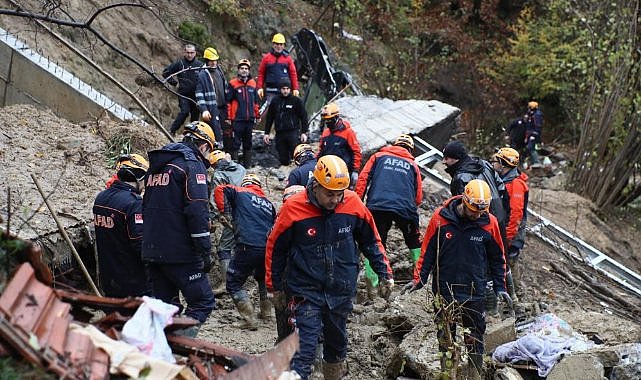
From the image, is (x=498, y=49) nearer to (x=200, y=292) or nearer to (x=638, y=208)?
(x=638, y=208)

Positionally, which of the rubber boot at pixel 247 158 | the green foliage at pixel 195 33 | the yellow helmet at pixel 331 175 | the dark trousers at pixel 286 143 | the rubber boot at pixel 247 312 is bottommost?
the rubber boot at pixel 247 312

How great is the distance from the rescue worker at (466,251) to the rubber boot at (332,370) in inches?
35.2

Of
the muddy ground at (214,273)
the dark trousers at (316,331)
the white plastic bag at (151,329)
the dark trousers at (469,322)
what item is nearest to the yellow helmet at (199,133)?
the muddy ground at (214,273)

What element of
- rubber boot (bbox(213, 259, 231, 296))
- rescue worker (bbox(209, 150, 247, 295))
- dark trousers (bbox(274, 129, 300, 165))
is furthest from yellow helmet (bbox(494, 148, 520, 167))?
dark trousers (bbox(274, 129, 300, 165))

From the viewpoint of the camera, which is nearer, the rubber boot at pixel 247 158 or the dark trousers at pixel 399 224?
the dark trousers at pixel 399 224

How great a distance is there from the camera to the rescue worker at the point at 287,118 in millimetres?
12094

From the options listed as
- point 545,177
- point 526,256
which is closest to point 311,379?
point 526,256

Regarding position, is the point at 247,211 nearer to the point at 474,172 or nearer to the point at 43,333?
the point at 474,172

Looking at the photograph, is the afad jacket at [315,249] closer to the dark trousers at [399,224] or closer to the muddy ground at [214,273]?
the muddy ground at [214,273]

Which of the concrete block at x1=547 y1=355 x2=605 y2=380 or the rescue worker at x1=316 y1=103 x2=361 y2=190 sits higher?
the rescue worker at x1=316 y1=103 x2=361 y2=190

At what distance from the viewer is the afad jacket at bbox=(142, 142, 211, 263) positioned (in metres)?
6.29

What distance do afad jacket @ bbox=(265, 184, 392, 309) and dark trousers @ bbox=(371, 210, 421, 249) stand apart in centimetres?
233

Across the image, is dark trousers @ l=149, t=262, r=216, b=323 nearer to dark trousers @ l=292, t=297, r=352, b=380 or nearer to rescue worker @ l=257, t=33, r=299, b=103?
dark trousers @ l=292, t=297, r=352, b=380

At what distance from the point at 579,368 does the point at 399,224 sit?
2536 mm
